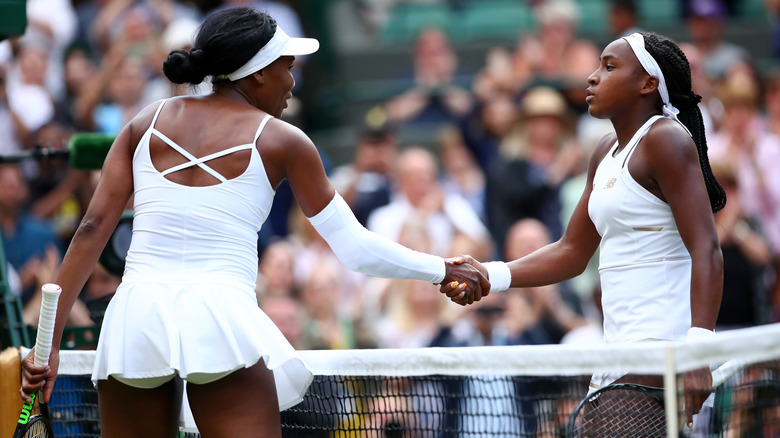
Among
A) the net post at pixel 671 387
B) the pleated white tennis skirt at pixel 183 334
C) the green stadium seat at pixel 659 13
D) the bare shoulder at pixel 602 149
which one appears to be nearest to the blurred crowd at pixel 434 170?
the green stadium seat at pixel 659 13

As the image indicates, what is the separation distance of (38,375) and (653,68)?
2.36 metres

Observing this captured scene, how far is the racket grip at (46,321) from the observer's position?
3.50 meters

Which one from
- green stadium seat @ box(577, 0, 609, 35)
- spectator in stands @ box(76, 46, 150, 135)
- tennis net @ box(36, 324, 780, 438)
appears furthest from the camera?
green stadium seat @ box(577, 0, 609, 35)

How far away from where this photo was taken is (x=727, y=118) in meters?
9.56

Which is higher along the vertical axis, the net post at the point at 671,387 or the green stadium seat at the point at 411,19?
the green stadium seat at the point at 411,19

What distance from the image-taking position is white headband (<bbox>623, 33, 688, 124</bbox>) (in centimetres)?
400

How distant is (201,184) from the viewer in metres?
3.53

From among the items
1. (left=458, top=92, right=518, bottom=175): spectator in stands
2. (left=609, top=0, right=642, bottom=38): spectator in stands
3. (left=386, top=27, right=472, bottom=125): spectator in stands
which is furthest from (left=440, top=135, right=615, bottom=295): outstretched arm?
(left=609, top=0, right=642, bottom=38): spectator in stands

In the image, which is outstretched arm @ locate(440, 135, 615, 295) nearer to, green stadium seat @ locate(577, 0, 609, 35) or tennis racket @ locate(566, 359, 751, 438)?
tennis racket @ locate(566, 359, 751, 438)

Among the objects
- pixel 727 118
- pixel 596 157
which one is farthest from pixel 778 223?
pixel 596 157

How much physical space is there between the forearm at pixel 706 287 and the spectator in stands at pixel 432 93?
22.4ft

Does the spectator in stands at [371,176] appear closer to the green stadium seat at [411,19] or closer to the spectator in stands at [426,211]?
the spectator in stands at [426,211]

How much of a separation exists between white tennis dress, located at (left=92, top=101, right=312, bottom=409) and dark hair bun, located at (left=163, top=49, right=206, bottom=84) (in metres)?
Result: 0.21

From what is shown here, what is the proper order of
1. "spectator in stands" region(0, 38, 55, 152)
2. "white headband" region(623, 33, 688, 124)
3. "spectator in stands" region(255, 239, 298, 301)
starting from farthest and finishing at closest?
"spectator in stands" region(0, 38, 55, 152) → "spectator in stands" region(255, 239, 298, 301) → "white headband" region(623, 33, 688, 124)
